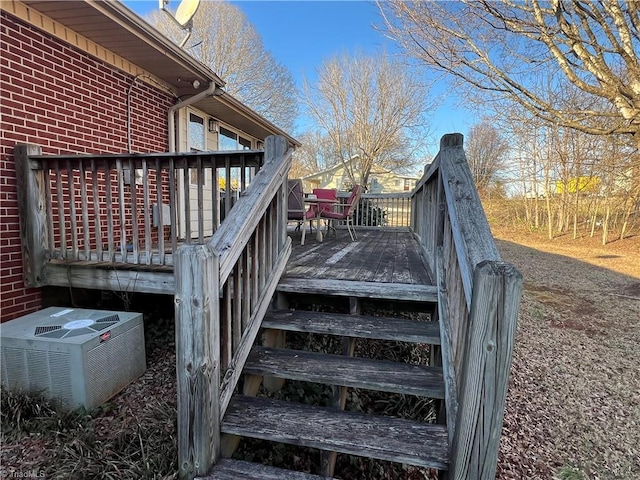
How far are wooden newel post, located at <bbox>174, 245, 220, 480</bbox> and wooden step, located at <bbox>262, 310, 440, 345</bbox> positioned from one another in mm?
770

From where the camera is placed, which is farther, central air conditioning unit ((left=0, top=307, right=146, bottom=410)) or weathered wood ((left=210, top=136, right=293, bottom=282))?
central air conditioning unit ((left=0, top=307, right=146, bottom=410))

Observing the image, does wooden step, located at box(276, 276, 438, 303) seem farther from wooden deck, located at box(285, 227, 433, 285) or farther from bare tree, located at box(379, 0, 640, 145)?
bare tree, located at box(379, 0, 640, 145)

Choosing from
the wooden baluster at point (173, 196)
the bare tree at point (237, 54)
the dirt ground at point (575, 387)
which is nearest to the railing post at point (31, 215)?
the wooden baluster at point (173, 196)

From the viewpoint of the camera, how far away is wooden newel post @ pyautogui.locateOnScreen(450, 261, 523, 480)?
47.6 inches

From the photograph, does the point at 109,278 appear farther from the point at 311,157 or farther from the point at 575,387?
the point at 311,157

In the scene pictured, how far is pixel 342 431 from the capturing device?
1630 millimetres

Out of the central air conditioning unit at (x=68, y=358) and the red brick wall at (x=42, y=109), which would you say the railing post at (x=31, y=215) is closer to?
the red brick wall at (x=42, y=109)

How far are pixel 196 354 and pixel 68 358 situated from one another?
1.11 meters

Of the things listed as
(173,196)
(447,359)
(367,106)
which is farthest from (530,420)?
(367,106)

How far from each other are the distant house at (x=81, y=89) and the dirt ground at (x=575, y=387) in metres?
2.76

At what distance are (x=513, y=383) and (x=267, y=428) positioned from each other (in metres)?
2.20

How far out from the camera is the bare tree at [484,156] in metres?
17.1

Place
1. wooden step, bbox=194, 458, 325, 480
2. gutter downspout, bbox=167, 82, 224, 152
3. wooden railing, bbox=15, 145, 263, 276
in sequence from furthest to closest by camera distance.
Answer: gutter downspout, bbox=167, 82, 224, 152
wooden railing, bbox=15, 145, 263, 276
wooden step, bbox=194, 458, 325, 480

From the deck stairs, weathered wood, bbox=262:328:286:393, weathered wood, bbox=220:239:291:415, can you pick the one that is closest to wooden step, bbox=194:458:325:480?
the deck stairs
